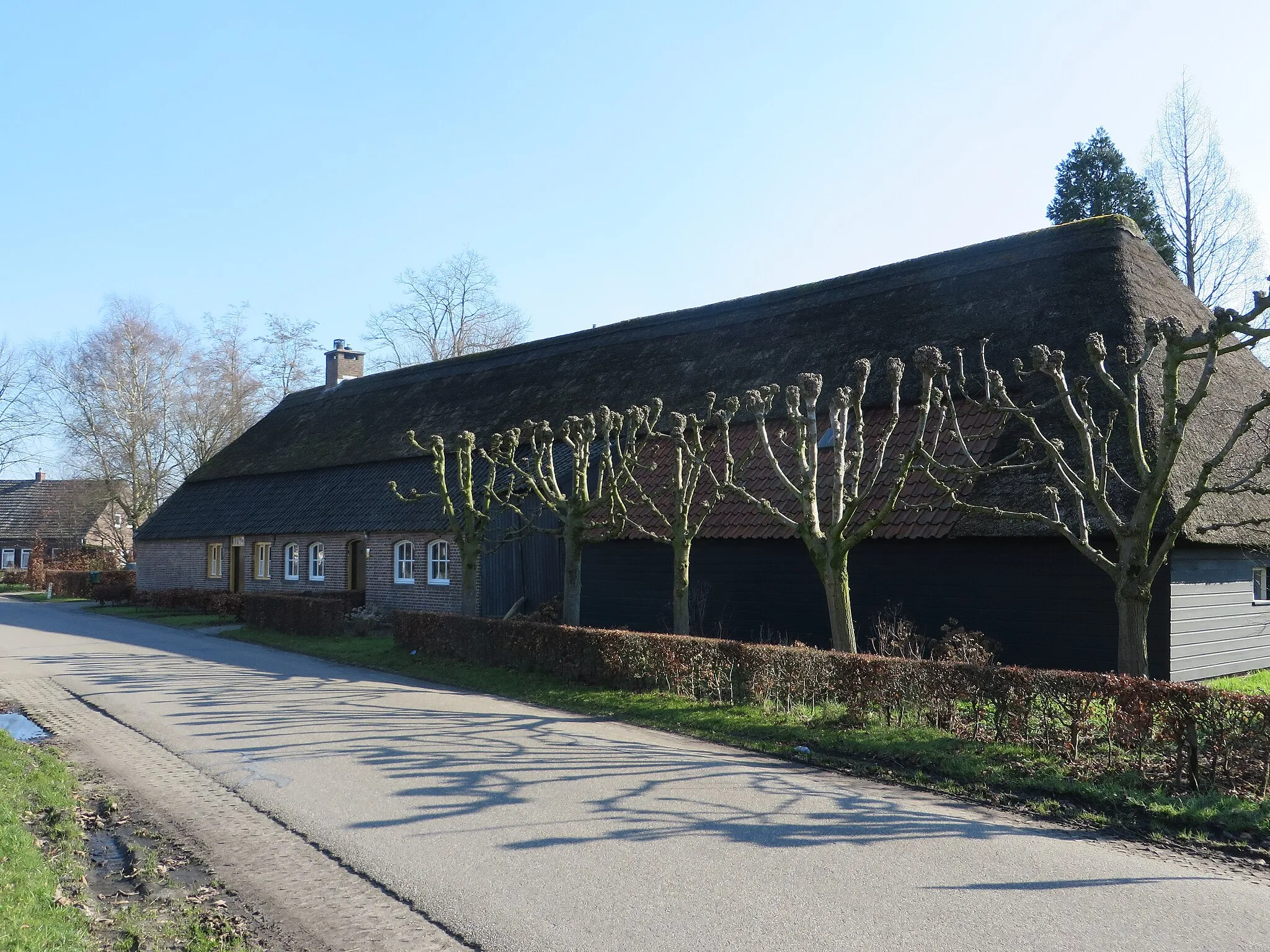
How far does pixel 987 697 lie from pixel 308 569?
23.1 metres

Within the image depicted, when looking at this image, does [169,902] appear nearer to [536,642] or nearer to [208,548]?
[536,642]

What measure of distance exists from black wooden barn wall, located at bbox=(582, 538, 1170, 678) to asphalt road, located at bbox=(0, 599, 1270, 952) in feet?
19.5

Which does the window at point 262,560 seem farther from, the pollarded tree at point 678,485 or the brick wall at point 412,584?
the pollarded tree at point 678,485

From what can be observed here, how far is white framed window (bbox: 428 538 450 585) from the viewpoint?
2378 cm

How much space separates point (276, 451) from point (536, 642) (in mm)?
21680

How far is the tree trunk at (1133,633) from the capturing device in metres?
9.56

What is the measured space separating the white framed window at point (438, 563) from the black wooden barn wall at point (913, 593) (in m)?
5.37

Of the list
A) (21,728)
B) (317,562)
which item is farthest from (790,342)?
(317,562)

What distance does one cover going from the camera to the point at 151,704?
12.7m

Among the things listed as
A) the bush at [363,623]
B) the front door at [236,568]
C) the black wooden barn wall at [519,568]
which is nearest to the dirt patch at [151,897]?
the bush at [363,623]

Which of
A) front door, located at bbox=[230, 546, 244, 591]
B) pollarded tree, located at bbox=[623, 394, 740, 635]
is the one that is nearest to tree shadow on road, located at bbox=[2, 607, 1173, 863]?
pollarded tree, located at bbox=[623, 394, 740, 635]

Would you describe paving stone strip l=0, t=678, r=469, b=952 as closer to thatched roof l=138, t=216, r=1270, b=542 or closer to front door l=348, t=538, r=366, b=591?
thatched roof l=138, t=216, r=1270, b=542

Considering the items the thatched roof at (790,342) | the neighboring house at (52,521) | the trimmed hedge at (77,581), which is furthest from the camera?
the neighboring house at (52,521)

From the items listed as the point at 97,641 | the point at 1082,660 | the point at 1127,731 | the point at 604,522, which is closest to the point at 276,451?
the point at 97,641
